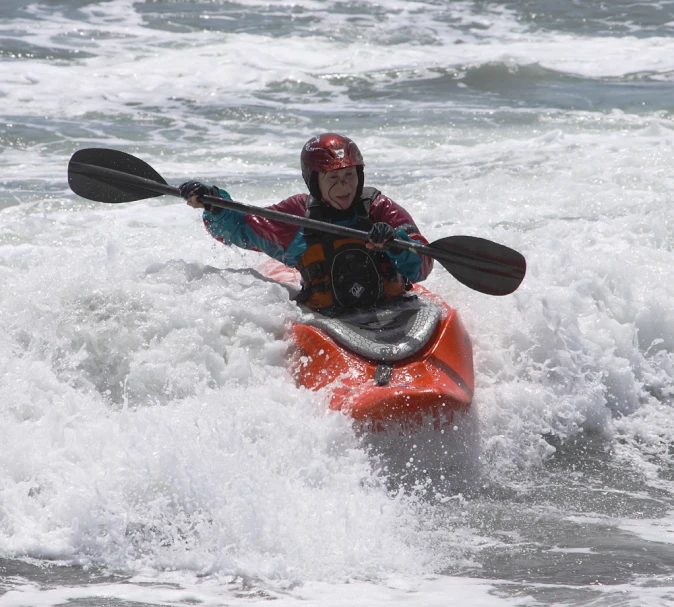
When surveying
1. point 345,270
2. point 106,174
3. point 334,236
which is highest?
point 106,174

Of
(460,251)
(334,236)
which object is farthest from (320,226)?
(460,251)

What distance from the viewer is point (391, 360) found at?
12.6 feet

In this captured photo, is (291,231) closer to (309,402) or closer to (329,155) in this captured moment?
(329,155)

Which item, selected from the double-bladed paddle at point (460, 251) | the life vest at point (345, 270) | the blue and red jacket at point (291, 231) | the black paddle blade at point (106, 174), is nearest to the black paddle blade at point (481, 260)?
the double-bladed paddle at point (460, 251)

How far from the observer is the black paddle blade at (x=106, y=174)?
476 cm

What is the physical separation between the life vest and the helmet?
0.19 meters

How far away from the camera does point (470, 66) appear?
37.8 feet

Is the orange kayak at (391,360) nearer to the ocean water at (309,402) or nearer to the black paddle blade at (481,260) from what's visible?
the ocean water at (309,402)

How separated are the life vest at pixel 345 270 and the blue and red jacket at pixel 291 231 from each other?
5 centimetres

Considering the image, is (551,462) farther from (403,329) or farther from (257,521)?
(257,521)

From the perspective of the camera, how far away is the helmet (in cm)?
423

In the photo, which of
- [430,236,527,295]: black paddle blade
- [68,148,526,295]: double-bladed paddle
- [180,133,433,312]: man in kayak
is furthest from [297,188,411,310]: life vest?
[430,236,527,295]: black paddle blade

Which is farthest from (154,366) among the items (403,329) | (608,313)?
(608,313)

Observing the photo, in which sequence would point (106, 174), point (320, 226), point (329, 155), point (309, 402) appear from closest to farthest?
1. point (309, 402)
2. point (320, 226)
3. point (329, 155)
4. point (106, 174)
